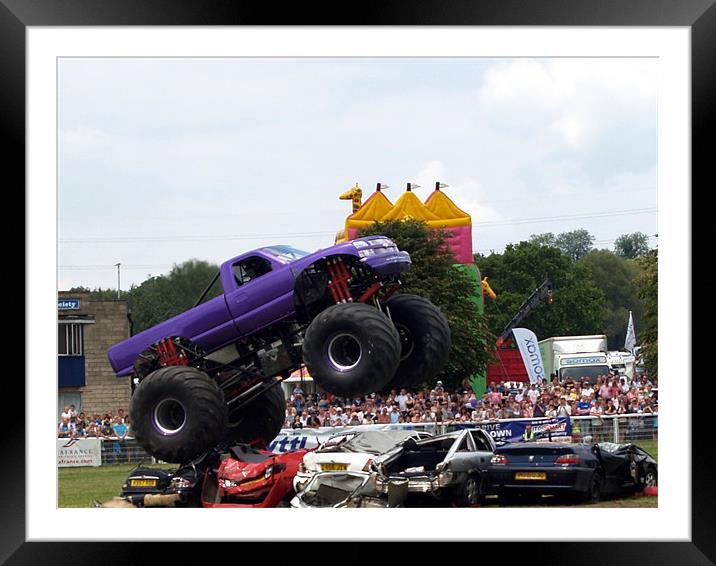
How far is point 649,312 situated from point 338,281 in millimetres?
16461

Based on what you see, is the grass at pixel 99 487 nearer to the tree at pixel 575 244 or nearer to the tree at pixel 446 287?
the tree at pixel 446 287

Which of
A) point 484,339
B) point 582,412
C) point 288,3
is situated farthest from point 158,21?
point 484,339

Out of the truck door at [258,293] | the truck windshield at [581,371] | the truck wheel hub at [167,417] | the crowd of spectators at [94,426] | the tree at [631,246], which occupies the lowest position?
the crowd of spectators at [94,426]

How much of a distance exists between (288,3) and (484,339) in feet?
58.5

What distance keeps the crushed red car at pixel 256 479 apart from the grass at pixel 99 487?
289 centimetres

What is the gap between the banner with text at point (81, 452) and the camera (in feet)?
82.7

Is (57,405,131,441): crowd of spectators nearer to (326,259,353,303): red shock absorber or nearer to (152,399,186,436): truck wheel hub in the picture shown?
(152,399,186,436): truck wheel hub

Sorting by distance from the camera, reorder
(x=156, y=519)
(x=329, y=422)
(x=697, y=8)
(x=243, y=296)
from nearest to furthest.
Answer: (x=697, y=8) < (x=156, y=519) < (x=243, y=296) < (x=329, y=422)

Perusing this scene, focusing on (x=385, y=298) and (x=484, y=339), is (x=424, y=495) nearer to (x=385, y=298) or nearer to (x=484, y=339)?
(x=385, y=298)

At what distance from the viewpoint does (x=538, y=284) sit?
144 feet

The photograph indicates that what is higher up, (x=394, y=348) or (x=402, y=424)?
(x=394, y=348)

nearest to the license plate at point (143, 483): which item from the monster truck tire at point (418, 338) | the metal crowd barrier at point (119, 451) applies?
the monster truck tire at point (418, 338)

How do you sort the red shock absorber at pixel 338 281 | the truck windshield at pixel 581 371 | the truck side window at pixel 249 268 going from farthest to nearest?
the truck windshield at pixel 581 371
the truck side window at pixel 249 268
the red shock absorber at pixel 338 281

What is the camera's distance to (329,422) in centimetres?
2388
